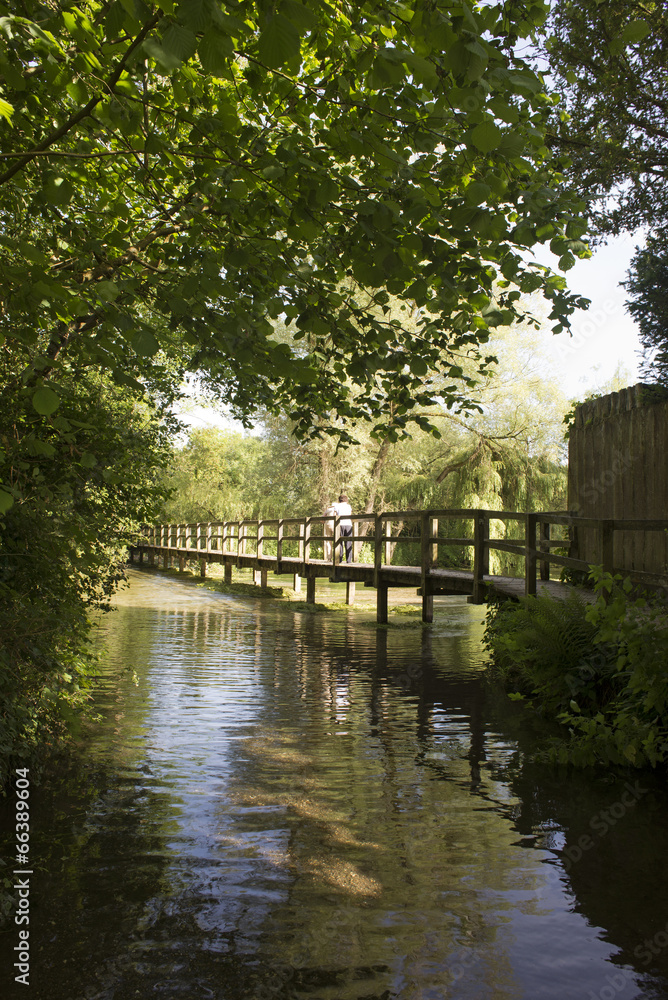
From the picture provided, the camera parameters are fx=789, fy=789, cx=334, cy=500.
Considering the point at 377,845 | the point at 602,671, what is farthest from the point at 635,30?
the point at 602,671

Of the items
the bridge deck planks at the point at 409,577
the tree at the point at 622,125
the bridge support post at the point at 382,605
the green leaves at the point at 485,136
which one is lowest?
the bridge support post at the point at 382,605

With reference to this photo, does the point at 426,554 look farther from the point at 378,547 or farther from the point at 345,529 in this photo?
the point at 345,529

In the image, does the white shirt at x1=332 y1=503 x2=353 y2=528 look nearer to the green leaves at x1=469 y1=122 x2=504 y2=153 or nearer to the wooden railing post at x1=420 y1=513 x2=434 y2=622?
the wooden railing post at x1=420 y1=513 x2=434 y2=622

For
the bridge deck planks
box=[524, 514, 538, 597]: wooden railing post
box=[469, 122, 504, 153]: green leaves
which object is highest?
box=[469, 122, 504, 153]: green leaves

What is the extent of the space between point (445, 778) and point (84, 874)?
251cm

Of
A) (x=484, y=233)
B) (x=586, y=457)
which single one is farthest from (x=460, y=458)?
(x=484, y=233)

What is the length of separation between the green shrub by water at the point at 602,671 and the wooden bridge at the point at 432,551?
44cm

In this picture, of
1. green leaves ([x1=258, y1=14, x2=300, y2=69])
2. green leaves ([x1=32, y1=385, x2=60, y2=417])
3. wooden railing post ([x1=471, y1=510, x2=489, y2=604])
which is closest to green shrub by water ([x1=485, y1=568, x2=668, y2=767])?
wooden railing post ([x1=471, y1=510, x2=489, y2=604])

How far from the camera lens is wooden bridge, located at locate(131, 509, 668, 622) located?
7961mm

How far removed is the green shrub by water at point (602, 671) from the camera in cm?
491

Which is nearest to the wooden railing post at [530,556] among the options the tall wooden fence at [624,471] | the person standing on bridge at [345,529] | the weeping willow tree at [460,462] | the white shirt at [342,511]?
the tall wooden fence at [624,471]

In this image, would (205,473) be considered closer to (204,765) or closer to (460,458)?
(460,458)

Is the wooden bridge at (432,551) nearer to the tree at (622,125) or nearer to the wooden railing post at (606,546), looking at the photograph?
the wooden railing post at (606,546)

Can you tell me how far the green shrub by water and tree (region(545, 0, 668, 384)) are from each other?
3680mm
